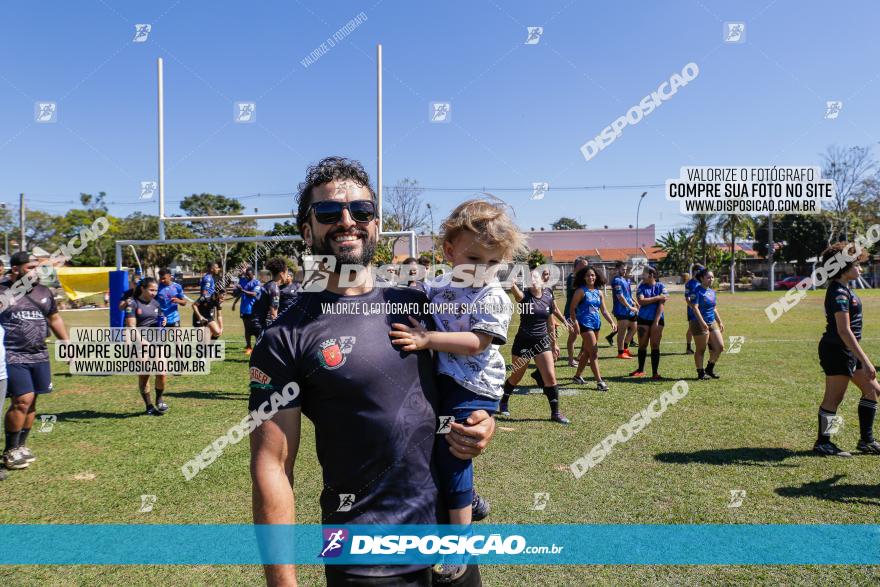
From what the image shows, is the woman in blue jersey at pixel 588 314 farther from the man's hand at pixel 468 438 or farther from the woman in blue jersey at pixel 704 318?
the man's hand at pixel 468 438

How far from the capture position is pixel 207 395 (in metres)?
9.99

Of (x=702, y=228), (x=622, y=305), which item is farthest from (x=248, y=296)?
(x=702, y=228)

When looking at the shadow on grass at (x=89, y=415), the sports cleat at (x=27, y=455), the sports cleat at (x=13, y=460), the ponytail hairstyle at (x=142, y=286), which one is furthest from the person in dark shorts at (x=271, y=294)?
the sports cleat at (x=13, y=460)

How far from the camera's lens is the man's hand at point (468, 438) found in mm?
2000

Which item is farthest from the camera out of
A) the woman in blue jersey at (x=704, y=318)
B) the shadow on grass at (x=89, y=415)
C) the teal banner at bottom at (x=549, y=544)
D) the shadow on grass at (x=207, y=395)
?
the woman in blue jersey at (x=704, y=318)

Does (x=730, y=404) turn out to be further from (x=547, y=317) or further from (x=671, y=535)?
(x=671, y=535)

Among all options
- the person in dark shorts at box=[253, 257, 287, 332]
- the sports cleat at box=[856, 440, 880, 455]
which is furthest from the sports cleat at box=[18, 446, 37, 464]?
the sports cleat at box=[856, 440, 880, 455]

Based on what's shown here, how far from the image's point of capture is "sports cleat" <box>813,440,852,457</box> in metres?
6.08

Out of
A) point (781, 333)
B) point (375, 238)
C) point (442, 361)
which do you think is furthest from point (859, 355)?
point (781, 333)

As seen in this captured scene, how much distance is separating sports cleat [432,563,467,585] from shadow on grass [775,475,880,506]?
4.45m

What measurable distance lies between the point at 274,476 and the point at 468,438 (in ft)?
2.31

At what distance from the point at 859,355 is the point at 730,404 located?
Result: 3117 mm

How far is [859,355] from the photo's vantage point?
573 centimetres

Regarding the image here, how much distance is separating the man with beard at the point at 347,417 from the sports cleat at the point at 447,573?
0.59ft
